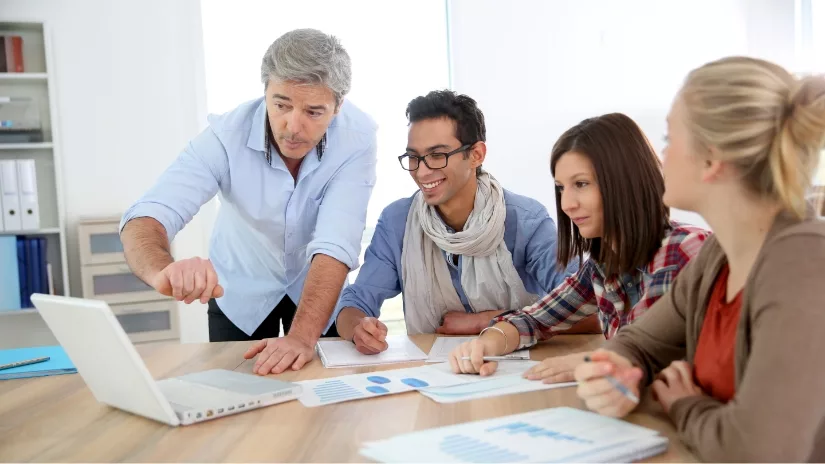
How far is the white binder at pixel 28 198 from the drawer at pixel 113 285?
0.36m

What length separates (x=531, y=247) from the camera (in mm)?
2215

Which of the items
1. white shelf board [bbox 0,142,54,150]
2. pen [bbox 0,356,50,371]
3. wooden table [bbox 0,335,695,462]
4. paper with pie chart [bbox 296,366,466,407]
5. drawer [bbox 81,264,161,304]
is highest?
white shelf board [bbox 0,142,54,150]

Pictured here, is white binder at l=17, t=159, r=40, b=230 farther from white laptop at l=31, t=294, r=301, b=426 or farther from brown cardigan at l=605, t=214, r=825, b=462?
brown cardigan at l=605, t=214, r=825, b=462

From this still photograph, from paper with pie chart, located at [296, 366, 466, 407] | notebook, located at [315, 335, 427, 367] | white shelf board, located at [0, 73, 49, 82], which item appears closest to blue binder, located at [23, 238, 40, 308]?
white shelf board, located at [0, 73, 49, 82]

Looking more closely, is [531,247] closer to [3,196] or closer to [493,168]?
[493,168]

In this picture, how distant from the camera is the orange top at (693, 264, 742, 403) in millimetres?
1038

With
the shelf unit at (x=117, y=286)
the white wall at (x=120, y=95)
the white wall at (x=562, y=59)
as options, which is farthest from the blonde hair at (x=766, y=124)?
the white wall at (x=120, y=95)

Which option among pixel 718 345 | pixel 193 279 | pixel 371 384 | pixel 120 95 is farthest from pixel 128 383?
pixel 120 95

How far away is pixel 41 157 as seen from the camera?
13.6 feet

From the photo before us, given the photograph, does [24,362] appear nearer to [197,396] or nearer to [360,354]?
[197,396]

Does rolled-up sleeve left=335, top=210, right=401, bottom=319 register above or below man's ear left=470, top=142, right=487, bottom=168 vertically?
below

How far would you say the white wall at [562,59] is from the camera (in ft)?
14.4

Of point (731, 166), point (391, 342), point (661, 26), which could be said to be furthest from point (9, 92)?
point (731, 166)

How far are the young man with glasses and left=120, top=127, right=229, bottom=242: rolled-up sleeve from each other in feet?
1.67
